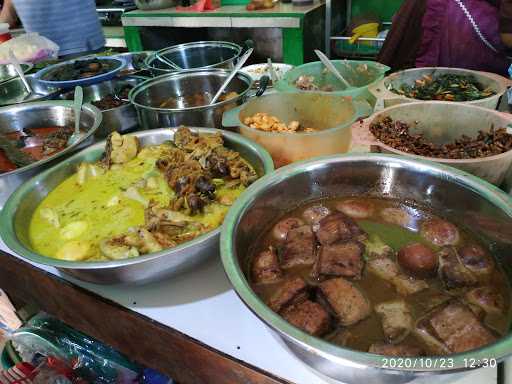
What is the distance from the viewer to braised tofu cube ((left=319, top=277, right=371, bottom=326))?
Result: 3.32ft

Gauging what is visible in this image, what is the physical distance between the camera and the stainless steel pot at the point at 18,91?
282cm

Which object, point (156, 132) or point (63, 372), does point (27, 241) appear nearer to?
point (156, 132)

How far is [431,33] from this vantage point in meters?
3.04

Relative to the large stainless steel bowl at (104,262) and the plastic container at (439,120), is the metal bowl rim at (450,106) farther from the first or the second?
the large stainless steel bowl at (104,262)

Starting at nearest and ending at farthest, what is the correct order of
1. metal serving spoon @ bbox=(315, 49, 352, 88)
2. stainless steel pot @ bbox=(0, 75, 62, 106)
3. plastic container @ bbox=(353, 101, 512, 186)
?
1. plastic container @ bbox=(353, 101, 512, 186)
2. metal serving spoon @ bbox=(315, 49, 352, 88)
3. stainless steel pot @ bbox=(0, 75, 62, 106)

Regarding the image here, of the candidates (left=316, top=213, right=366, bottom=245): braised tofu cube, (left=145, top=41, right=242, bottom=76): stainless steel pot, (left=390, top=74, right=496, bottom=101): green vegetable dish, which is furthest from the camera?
(left=145, top=41, right=242, bottom=76): stainless steel pot

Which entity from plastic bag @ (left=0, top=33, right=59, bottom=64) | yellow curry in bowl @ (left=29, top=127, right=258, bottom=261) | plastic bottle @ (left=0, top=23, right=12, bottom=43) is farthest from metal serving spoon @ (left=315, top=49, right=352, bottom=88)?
plastic bottle @ (left=0, top=23, right=12, bottom=43)

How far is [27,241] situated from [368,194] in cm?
130

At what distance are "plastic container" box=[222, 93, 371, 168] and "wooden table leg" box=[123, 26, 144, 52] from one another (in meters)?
3.41

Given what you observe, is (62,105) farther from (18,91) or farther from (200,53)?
(200,53)

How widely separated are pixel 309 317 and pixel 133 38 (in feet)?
15.0

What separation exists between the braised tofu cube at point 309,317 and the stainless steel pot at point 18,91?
2547 mm

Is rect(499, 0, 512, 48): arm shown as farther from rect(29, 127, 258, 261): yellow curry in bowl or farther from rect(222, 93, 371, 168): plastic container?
rect(29, 127, 258, 261): yellow curry in bowl

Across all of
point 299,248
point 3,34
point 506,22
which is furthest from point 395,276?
Result: point 3,34
